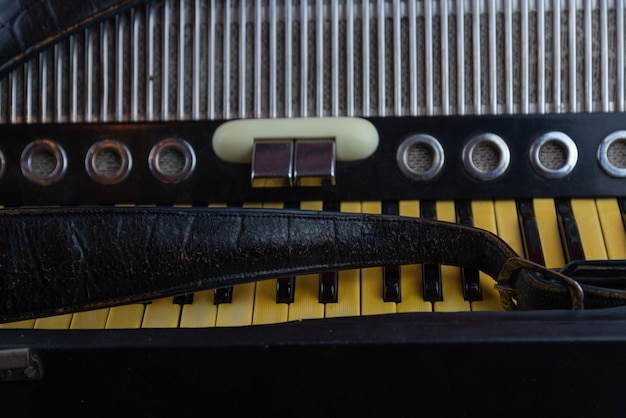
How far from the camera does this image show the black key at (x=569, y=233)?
61cm

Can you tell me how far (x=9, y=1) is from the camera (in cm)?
69

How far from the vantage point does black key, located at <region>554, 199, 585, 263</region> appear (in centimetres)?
61

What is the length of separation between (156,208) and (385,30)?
29cm

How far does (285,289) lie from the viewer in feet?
2.02

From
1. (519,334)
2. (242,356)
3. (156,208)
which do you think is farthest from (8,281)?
(519,334)

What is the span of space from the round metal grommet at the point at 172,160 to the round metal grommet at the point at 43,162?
0.30 ft

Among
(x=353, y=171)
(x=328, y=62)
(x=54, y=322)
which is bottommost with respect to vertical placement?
(x=54, y=322)

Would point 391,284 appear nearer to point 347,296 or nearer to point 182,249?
point 347,296

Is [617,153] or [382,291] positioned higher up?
[617,153]

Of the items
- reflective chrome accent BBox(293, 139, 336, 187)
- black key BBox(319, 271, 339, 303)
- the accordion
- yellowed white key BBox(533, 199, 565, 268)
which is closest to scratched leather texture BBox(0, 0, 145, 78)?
the accordion

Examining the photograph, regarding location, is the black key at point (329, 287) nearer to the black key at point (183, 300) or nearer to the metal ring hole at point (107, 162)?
the black key at point (183, 300)

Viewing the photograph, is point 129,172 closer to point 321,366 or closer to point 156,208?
point 156,208

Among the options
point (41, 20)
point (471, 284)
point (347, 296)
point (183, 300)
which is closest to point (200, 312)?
point (183, 300)

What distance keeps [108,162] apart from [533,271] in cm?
42
